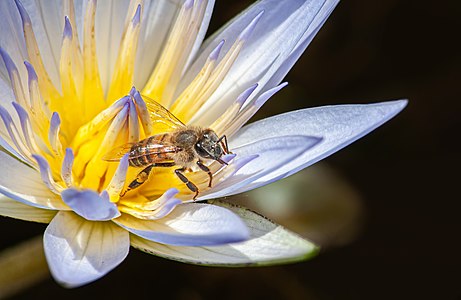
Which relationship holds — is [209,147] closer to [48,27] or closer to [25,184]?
[25,184]

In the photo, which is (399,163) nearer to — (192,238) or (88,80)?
(88,80)

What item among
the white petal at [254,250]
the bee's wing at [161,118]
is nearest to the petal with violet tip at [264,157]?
the white petal at [254,250]

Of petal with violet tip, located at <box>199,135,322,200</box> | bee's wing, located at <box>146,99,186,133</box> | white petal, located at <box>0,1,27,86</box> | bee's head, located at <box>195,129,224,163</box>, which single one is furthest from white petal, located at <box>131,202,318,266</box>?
white petal, located at <box>0,1,27,86</box>

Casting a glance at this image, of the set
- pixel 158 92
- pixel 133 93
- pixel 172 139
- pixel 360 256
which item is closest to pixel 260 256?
pixel 172 139

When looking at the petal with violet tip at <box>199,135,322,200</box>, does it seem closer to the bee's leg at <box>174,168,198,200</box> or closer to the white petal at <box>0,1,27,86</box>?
the bee's leg at <box>174,168,198,200</box>

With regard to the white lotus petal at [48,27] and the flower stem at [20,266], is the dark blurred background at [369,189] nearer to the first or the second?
the flower stem at [20,266]

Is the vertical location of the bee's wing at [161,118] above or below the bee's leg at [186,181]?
above
